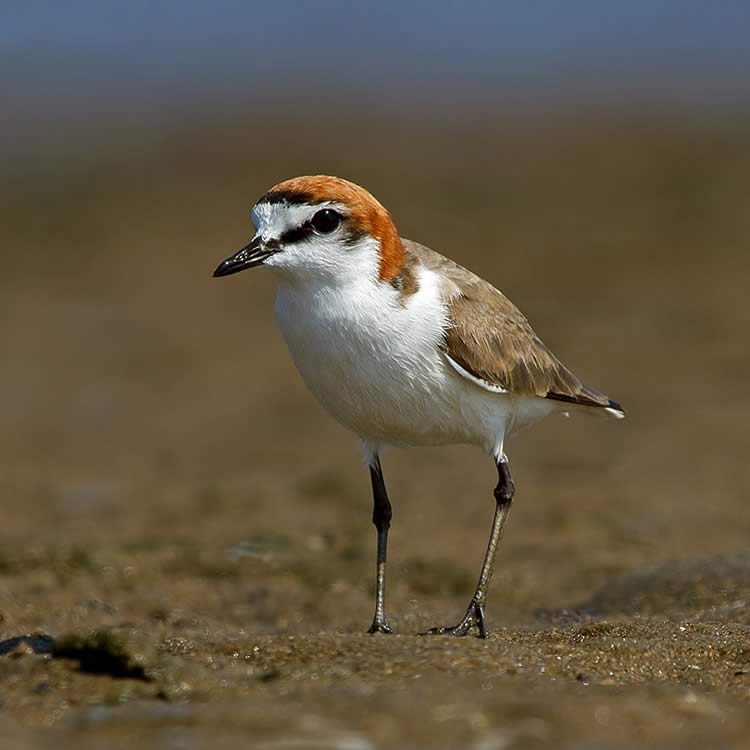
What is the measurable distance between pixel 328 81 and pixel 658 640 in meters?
27.1

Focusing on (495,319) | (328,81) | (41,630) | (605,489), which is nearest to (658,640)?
(495,319)

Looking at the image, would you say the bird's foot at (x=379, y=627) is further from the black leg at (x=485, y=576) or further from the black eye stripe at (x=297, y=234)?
the black eye stripe at (x=297, y=234)

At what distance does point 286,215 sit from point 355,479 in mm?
5413

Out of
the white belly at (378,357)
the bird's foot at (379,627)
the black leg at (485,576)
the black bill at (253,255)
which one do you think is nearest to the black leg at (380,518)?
the bird's foot at (379,627)

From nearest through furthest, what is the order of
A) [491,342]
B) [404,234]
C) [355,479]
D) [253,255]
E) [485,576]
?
[253,255], [491,342], [485,576], [355,479], [404,234]

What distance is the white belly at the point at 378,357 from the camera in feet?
19.2

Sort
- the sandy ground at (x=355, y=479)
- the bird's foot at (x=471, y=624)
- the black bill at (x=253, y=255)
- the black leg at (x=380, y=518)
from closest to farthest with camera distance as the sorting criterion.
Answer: the sandy ground at (x=355, y=479) → the black bill at (x=253, y=255) → the bird's foot at (x=471, y=624) → the black leg at (x=380, y=518)

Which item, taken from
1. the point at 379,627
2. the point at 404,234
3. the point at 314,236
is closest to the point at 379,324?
the point at 314,236

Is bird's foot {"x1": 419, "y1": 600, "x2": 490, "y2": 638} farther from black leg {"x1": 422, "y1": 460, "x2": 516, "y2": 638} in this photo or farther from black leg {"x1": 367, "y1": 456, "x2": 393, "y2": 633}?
black leg {"x1": 367, "y1": 456, "x2": 393, "y2": 633}

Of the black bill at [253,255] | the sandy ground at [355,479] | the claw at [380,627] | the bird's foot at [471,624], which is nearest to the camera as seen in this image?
the sandy ground at [355,479]

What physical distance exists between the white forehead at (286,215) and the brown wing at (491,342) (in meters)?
0.53

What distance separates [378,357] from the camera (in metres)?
5.89

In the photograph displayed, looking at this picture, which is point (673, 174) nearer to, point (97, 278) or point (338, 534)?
point (97, 278)

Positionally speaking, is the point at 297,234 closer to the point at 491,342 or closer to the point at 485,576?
the point at 491,342
